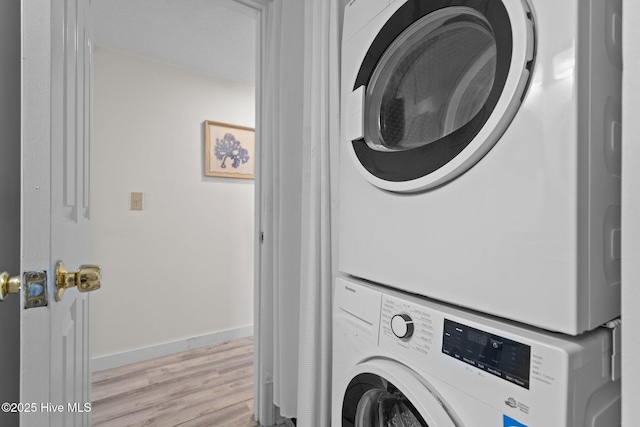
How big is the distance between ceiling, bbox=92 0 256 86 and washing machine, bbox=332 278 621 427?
159 centimetres

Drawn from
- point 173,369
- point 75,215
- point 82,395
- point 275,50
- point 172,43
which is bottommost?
point 173,369

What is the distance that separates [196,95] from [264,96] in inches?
44.8

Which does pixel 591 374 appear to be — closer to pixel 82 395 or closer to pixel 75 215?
pixel 75 215

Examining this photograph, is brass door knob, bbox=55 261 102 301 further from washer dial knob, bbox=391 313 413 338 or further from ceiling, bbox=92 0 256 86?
ceiling, bbox=92 0 256 86

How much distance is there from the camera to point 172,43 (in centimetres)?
206

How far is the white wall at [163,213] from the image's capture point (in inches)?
83.9

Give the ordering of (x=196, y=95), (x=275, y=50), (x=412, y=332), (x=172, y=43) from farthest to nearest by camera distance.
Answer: (x=196, y=95), (x=172, y=43), (x=275, y=50), (x=412, y=332)

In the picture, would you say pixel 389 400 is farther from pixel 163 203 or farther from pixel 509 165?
pixel 163 203

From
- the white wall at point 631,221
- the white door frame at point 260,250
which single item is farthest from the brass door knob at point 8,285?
the white door frame at point 260,250

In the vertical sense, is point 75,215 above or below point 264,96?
below

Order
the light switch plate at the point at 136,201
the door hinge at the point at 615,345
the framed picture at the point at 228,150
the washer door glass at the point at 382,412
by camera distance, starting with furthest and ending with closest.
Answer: the framed picture at the point at 228,150 < the light switch plate at the point at 136,201 < the washer door glass at the point at 382,412 < the door hinge at the point at 615,345

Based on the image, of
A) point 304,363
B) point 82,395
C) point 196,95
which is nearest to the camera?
point 82,395

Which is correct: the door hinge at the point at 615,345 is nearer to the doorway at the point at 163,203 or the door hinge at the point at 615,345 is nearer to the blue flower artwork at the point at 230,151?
the doorway at the point at 163,203

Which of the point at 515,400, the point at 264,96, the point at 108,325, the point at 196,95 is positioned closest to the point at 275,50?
the point at 264,96
